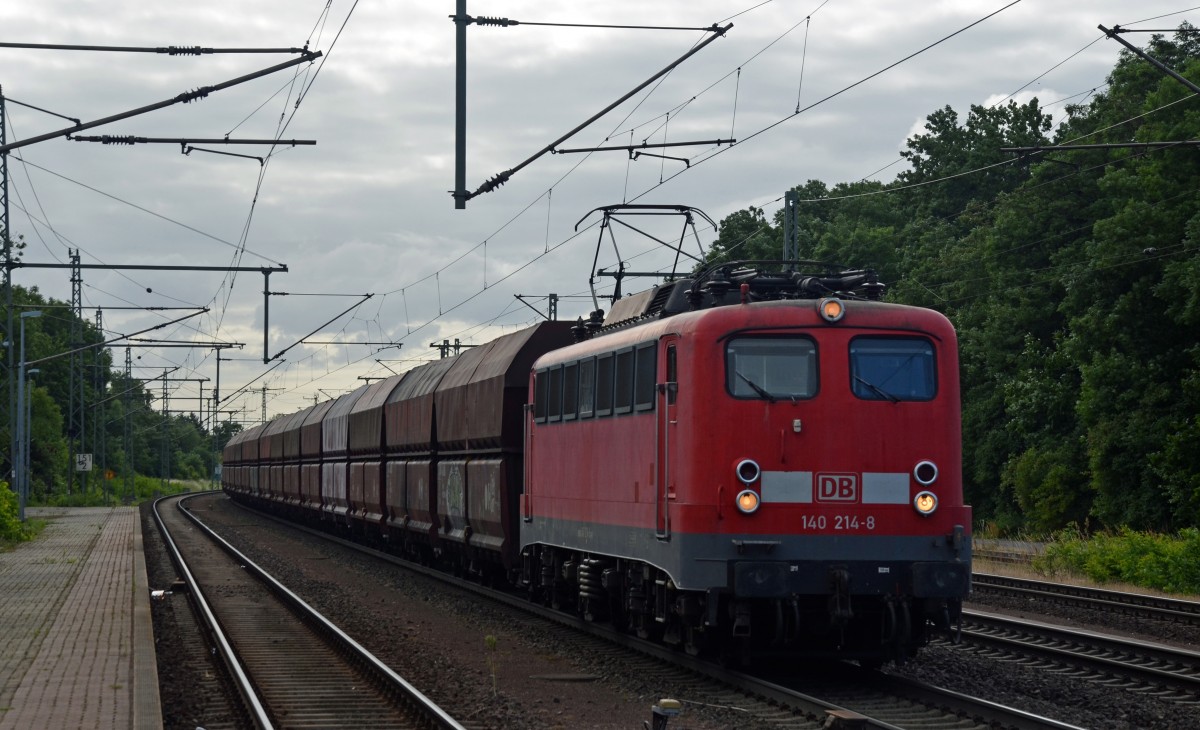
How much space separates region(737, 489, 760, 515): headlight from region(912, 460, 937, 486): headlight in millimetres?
1440

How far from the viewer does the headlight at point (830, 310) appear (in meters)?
13.2

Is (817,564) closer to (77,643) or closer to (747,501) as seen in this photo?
(747,501)

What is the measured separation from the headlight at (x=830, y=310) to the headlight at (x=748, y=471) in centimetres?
145

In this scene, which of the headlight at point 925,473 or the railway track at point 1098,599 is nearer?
the headlight at point 925,473

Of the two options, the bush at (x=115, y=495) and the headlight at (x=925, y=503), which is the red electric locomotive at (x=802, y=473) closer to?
the headlight at (x=925, y=503)

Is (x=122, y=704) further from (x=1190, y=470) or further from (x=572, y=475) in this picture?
(x=1190, y=470)

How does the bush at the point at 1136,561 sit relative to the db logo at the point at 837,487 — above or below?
below

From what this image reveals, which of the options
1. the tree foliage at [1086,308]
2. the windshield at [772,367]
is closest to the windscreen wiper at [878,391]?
the windshield at [772,367]

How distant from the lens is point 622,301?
16.7 meters

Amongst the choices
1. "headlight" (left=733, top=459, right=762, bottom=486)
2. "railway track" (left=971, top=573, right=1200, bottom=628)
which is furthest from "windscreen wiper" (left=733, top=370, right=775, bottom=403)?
"railway track" (left=971, top=573, right=1200, bottom=628)

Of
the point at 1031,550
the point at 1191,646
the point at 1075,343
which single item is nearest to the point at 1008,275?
the point at 1075,343

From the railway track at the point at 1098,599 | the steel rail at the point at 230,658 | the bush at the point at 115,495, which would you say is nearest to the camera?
the steel rail at the point at 230,658

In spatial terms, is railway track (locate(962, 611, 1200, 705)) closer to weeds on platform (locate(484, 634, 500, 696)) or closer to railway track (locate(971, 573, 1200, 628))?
railway track (locate(971, 573, 1200, 628))

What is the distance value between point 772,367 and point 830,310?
0.71 meters
